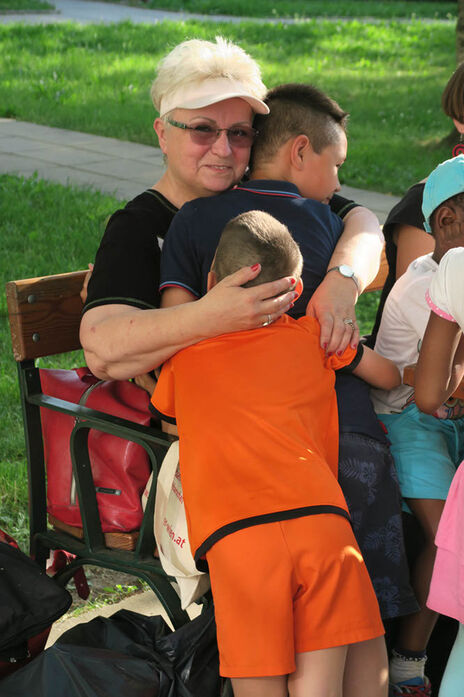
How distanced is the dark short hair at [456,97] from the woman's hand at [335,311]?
97cm

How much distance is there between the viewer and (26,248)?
21.3ft

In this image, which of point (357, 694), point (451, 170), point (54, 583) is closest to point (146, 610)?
point (54, 583)

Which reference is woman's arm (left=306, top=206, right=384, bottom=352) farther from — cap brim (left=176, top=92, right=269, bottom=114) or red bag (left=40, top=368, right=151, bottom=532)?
red bag (left=40, top=368, right=151, bottom=532)

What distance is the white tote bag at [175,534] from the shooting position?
2451mm

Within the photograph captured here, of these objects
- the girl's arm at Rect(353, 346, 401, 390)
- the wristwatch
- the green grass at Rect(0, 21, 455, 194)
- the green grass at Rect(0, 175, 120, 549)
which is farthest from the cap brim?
the green grass at Rect(0, 21, 455, 194)

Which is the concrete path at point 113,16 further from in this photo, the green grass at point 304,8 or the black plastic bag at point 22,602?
the black plastic bag at point 22,602

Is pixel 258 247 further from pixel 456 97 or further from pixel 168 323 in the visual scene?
pixel 456 97

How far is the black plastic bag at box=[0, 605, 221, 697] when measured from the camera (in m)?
2.24

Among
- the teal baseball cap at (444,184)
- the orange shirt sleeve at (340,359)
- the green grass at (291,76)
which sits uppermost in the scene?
the teal baseball cap at (444,184)

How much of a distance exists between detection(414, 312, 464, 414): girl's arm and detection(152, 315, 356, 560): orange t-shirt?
0.24m

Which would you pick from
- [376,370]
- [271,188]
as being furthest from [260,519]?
[271,188]

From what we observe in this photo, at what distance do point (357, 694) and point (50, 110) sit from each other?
9.87 m

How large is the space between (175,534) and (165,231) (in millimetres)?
919

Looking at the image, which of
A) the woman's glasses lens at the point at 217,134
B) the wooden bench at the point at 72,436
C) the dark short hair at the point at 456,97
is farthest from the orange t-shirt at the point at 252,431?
the dark short hair at the point at 456,97
